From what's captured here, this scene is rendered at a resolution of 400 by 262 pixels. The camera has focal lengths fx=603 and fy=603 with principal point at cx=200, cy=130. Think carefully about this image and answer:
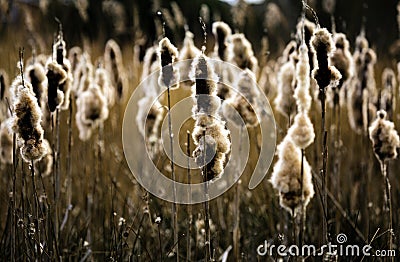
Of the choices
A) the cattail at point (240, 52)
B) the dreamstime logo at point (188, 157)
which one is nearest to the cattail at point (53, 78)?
the dreamstime logo at point (188, 157)

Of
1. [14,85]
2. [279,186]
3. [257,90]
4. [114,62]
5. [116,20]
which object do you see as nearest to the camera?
[279,186]

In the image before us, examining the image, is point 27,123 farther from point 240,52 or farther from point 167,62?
point 240,52

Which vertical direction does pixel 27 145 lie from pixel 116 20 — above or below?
below

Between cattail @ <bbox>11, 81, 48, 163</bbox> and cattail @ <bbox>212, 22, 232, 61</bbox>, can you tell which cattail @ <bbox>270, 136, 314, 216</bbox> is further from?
cattail @ <bbox>212, 22, 232, 61</bbox>

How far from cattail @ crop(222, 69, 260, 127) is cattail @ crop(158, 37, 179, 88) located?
552 mm

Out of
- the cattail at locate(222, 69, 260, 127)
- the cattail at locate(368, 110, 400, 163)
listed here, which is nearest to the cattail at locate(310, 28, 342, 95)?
the cattail at locate(368, 110, 400, 163)

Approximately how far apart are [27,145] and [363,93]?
1.66m

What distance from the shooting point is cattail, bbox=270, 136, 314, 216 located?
59.4 inches

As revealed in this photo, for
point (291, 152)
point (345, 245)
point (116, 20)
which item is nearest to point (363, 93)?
point (345, 245)

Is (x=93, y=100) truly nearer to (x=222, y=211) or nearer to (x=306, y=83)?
(x=222, y=211)

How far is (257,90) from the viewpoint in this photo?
204 centimetres

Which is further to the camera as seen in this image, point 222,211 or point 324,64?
point 222,211

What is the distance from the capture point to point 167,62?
4.76 ft

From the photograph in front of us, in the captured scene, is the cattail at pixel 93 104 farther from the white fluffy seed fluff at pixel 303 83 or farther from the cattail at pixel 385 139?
the cattail at pixel 385 139
